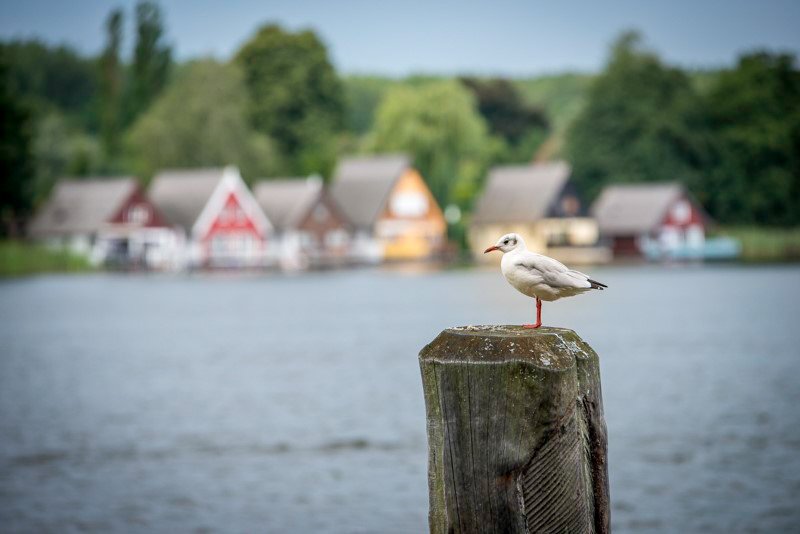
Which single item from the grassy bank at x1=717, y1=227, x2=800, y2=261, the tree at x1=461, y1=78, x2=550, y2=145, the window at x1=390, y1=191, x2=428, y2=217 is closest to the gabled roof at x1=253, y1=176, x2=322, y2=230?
the window at x1=390, y1=191, x2=428, y2=217

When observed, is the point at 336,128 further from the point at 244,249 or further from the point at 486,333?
the point at 486,333

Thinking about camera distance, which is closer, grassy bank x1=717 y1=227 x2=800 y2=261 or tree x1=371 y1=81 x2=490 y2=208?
grassy bank x1=717 y1=227 x2=800 y2=261

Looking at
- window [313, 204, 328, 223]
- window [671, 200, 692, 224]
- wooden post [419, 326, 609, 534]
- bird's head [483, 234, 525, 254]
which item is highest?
bird's head [483, 234, 525, 254]

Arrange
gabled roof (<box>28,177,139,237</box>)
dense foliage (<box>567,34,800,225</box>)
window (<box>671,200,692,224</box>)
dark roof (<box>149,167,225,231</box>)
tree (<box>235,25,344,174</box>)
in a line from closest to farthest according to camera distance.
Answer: gabled roof (<box>28,177,139,237</box>) < dark roof (<box>149,167,225,231</box>) < dense foliage (<box>567,34,800,225</box>) < window (<box>671,200,692,224</box>) < tree (<box>235,25,344,174</box>)

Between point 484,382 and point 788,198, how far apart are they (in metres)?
103

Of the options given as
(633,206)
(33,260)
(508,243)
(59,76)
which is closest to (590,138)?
(633,206)

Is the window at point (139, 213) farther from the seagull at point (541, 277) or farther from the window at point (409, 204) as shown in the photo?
the seagull at point (541, 277)

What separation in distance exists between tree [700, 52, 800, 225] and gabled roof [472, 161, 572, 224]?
12.3 meters

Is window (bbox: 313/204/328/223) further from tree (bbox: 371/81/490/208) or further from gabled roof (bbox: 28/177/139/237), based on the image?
gabled roof (bbox: 28/177/139/237)

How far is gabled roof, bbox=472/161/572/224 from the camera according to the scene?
357ft

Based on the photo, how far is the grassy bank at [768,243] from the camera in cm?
10281

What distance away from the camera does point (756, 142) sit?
339ft

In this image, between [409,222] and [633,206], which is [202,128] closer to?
[409,222]

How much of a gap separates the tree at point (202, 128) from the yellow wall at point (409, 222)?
1064 centimetres
